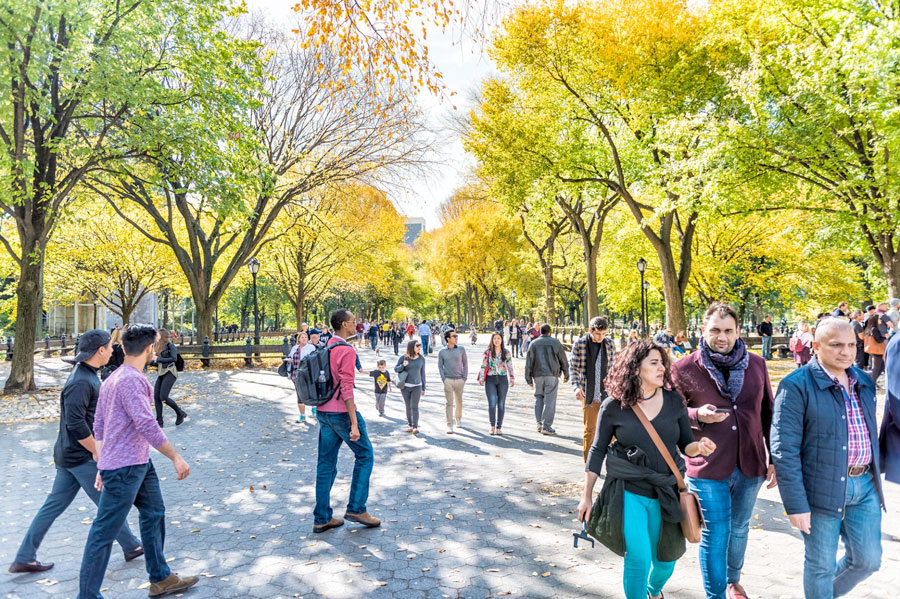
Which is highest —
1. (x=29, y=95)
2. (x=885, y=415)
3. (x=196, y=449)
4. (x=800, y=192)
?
(x=29, y=95)

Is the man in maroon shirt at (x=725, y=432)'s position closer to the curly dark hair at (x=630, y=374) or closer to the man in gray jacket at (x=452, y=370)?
the curly dark hair at (x=630, y=374)

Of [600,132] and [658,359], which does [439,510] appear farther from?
[600,132]

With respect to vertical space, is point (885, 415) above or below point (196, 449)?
above

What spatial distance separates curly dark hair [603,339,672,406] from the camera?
3211 millimetres

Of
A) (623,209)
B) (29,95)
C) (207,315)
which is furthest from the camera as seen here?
(623,209)

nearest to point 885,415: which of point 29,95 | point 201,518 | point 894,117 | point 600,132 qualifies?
point 201,518

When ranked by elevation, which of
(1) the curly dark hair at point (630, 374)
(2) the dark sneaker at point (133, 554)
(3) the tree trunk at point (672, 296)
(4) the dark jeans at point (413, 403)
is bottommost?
(2) the dark sneaker at point (133, 554)

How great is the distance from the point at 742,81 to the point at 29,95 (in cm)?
1663

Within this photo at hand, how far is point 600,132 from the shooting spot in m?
20.9

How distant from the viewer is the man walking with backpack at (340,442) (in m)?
5.00

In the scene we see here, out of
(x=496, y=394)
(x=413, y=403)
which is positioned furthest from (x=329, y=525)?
(x=496, y=394)

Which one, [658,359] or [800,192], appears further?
[800,192]

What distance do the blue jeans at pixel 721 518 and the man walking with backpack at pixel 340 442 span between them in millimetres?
2734

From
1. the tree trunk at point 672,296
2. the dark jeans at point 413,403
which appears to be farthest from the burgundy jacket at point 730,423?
the tree trunk at point 672,296
